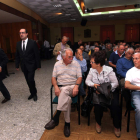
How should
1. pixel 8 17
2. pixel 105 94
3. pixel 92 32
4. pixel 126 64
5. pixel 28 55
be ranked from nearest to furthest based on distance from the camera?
pixel 105 94, pixel 126 64, pixel 28 55, pixel 8 17, pixel 92 32

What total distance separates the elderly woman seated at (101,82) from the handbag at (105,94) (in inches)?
1.7

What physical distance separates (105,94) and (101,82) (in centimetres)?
30

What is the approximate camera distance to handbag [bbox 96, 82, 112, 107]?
177cm

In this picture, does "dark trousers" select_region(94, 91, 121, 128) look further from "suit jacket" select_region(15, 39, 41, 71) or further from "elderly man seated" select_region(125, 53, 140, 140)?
Answer: "suit jacket" select_region(15, 39, 41, 71)

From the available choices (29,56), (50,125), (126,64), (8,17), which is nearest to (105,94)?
(50,125)

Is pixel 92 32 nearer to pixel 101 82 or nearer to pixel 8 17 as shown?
pixel 8 17

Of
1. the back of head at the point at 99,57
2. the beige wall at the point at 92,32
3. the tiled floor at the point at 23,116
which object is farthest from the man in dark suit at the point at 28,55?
the beige wall at the point at 92,32

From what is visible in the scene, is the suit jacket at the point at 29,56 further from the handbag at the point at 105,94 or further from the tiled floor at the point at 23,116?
the handbag at the point at 105,94

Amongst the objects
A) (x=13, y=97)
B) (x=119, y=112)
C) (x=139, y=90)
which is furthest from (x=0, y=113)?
(x=139, y=90)

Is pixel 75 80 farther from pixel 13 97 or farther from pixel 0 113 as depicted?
pixel 13 97

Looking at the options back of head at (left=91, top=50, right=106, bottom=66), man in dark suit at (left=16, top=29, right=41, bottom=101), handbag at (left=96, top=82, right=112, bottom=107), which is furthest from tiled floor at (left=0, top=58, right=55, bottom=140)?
back of head at (left=91, top=50, right=106, bottom=66)

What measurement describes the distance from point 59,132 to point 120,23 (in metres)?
14.5

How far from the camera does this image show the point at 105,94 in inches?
69.3

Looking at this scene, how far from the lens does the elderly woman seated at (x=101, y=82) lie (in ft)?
5.97
